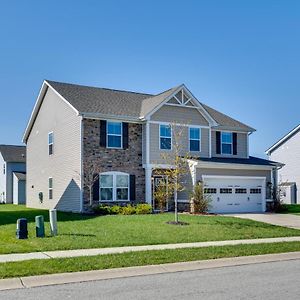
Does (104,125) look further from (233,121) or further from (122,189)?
(233,121)

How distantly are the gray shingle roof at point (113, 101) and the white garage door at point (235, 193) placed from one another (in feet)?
14.1

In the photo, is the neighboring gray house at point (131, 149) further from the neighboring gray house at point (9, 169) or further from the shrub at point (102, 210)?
the neighboring gray house at point (9, 169)

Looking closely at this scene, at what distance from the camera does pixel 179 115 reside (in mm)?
29609

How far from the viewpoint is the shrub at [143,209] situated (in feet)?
84.9

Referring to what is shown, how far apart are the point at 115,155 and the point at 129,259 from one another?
54.4 ft

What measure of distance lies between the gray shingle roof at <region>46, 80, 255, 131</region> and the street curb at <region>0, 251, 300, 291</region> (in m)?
16.6

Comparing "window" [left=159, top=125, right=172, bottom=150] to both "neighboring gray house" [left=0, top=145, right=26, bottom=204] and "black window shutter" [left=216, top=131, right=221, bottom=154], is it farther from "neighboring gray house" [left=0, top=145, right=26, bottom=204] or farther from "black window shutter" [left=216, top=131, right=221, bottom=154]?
"neighboring gray house" [left=0, top=145, right=26, bottom=204]

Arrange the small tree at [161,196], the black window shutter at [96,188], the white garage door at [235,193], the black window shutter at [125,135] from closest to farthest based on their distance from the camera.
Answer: the black window shutter at [96,188] < the small tree at [161,196] < the black window shutter at [125,135] < the white garage door at [235,193]

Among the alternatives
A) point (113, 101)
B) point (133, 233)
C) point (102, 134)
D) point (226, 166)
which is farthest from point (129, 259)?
point (113, 101)

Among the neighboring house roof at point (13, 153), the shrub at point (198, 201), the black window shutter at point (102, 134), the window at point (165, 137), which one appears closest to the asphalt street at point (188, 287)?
the shrub at point (198, 201)

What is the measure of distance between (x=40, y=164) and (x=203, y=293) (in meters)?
27.0

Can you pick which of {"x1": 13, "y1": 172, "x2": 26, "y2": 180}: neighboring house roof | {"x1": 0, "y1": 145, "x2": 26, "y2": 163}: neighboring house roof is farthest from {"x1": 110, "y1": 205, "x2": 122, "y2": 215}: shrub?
{"x1": 0, "y1": 145, "x2": 26, "y2": 163}: neighboring house roof

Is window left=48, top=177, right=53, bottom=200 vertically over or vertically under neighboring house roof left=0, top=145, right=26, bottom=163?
under

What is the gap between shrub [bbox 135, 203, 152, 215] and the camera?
2588 cm
